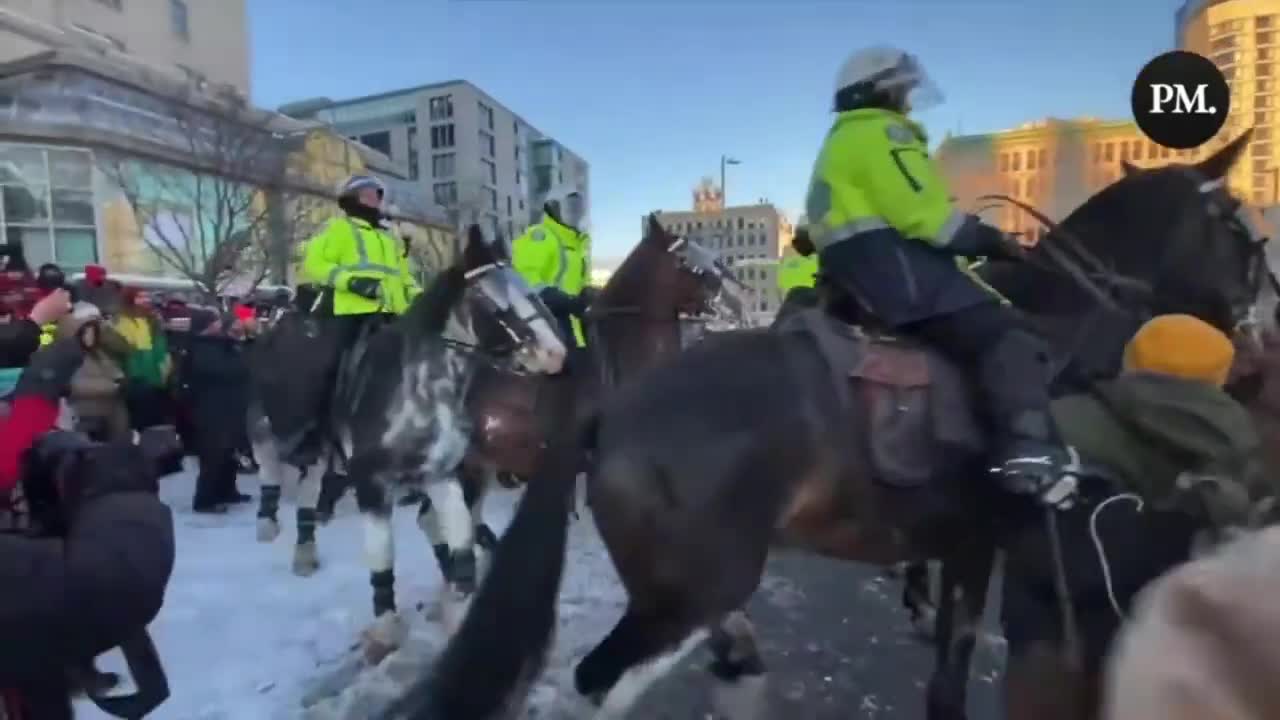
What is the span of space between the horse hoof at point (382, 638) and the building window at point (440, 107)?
86809 millimetres

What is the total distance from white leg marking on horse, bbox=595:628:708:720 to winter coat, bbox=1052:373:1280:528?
1.64 metres

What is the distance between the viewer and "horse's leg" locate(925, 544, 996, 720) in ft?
12.8

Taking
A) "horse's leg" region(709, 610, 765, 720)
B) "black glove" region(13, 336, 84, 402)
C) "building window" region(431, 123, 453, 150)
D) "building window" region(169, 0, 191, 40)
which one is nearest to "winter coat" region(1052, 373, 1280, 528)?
"horse's leg" region(709, 610, 765, 720)

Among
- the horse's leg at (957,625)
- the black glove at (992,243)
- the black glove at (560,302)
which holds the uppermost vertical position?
the black glove at (992,243)

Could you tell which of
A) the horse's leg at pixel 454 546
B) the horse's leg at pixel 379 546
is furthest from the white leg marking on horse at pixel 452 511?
the horse's leg at pixel 379 546

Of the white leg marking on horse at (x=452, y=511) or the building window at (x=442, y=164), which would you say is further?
the building window at (x=442, y=164)

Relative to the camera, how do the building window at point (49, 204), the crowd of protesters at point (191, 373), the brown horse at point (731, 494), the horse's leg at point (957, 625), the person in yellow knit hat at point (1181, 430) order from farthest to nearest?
the building window at point (49, 204) < the crowd of protesters at point (191, 373) < the horse's leg at point (957, 625) < the brown horse at point (731, 494) < the person in yellow knit hat at point (1181, 430)

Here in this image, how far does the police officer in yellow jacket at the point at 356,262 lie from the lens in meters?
5.97

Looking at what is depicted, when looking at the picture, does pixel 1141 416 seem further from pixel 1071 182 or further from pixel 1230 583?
pixel 1071 182

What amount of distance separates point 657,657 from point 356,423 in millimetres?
2945

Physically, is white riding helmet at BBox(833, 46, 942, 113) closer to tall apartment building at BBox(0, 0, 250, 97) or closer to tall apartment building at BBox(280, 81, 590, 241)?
tall apartment building at BBox(0, 0, 250, 97)

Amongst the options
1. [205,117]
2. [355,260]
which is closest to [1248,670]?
[355,260]

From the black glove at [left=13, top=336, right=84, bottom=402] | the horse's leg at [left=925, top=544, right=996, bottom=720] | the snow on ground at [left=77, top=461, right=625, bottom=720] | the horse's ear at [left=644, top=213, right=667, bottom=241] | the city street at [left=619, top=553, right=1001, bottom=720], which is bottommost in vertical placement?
the city street at [left=619, top=553, right=1001, bottom=720]

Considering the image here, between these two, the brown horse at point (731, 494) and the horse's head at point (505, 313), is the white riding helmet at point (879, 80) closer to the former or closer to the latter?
the brown horse at point (731, 494)
